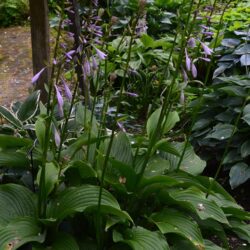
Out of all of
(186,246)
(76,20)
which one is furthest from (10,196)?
(76,20)

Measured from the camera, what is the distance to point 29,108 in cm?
354

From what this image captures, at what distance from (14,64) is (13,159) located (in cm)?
500

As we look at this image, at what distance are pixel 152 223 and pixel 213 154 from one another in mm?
1460

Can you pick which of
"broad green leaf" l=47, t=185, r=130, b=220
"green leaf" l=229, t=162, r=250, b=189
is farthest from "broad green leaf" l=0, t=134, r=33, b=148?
"green leaf" l=229, t=162, r=250, b=189

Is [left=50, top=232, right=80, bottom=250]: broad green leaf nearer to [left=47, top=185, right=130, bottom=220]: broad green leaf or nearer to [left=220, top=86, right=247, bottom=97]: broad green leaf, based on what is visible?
[left=47, top=185, right=130, bottom=220]: broad green leaf

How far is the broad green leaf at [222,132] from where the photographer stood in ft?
12.2

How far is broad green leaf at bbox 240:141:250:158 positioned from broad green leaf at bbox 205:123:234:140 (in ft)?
0.45

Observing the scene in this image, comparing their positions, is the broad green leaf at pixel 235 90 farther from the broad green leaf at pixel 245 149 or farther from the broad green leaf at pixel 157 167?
the broad green leaf at pixel 157 167

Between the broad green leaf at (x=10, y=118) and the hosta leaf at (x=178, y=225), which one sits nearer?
the hosta leaf at (x=178, y=225)

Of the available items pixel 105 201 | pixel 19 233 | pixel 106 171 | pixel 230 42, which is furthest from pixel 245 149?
pixel 19 233

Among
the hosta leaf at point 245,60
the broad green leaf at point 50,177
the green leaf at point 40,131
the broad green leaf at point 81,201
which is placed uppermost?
the green leaf at point 40,131

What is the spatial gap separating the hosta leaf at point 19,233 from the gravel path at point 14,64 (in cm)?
374

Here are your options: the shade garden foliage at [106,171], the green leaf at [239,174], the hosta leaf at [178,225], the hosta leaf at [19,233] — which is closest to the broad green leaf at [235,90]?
the shade garden foliage at [106,171]

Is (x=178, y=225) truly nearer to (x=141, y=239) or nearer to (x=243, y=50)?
(x=141, y=239)
